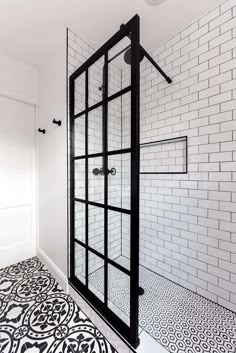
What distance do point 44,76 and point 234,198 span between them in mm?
2256

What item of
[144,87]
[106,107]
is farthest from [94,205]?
[144,87]

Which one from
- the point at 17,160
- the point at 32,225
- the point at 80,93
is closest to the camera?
the point at 80,93

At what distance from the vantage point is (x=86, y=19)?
53.9 inches

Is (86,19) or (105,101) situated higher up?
(86,19)

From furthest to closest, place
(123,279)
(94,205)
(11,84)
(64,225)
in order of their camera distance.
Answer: (11,84) → (64,225) → (94,205) → (123,279)

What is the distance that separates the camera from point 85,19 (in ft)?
4.49

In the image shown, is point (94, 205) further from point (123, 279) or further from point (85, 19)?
point (85, 19)

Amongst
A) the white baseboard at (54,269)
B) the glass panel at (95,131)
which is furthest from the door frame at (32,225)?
the glass panel at (95,131)

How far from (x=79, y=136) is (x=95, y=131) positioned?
0.21 metres

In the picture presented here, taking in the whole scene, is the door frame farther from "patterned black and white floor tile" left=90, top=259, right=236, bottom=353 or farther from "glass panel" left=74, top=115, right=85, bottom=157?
"patterned black and white floor tile" left=90, top=259, right=236, bottom=353

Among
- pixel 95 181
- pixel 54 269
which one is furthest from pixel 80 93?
pixel 54 269

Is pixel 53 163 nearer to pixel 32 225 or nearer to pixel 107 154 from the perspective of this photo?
pixel 107 154

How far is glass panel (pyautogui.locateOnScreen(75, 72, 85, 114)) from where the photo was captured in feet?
4.70

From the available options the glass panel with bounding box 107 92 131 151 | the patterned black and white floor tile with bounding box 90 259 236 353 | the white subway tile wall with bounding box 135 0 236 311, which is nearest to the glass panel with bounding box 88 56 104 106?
the glass panel with bounding box 107 92 131 151
